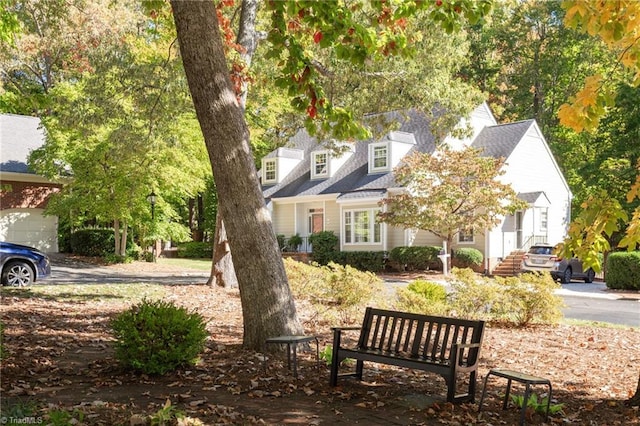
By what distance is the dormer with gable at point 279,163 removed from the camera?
37.7 m

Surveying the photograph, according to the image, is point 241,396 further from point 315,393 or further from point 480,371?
point 480,371

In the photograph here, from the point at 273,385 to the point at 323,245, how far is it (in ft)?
86.2

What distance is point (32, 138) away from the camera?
108 feet

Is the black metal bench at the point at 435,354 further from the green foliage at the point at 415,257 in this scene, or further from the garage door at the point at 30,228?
the garage door at the point at 30,228

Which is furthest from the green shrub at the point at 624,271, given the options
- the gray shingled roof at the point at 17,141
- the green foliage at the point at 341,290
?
the gray shingled roof at the point at 17,141

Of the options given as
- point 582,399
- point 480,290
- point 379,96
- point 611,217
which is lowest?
point 582,399

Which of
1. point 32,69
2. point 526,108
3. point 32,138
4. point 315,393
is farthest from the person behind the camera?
point 526,108

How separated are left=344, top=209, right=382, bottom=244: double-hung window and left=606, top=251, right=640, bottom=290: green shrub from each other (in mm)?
11591

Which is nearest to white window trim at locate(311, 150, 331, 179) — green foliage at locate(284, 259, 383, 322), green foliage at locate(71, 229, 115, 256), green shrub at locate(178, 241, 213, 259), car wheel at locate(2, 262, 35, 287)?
green shrub at locate(178, 241, 213, 259)

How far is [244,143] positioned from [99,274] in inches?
663

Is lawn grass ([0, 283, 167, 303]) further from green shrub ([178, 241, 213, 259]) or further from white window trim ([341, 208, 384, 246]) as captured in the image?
green shrub ([178, 241, 213, 259])

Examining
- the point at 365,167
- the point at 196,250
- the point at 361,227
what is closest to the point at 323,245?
the point at 361,227

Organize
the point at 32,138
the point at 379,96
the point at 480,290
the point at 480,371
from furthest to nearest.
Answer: the point at 32,138 < the point at 379,96 < the point at 480,290 < the point at 480,371

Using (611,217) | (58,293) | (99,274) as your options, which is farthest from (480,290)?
(99,274)
